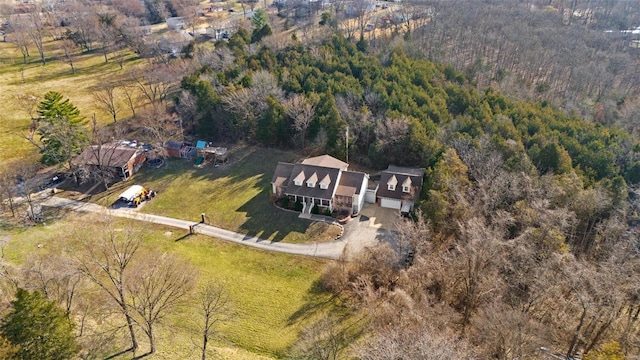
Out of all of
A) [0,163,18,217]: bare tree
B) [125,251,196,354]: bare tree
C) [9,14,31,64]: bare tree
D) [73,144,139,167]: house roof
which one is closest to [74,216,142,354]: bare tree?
[125,251,196,354]: bare tree

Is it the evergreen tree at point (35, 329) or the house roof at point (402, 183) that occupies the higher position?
the evergreen tree at point (35, 329)

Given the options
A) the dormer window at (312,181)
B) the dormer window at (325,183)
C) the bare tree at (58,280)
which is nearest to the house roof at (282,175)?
the dormer window at (312,181)

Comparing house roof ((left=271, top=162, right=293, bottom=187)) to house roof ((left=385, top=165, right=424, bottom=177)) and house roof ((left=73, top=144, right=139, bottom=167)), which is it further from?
house roof ((left=73, top=144, right=139, bottom=167))

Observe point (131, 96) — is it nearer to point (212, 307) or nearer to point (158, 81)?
point (158, 81)

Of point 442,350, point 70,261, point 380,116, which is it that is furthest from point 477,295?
point 380,116

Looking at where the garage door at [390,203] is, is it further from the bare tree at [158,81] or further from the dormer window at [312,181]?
the bare tree at [158,81]

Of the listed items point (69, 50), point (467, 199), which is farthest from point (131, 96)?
point (467, 199)

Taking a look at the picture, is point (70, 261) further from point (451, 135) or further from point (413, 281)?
point (451, 135)
